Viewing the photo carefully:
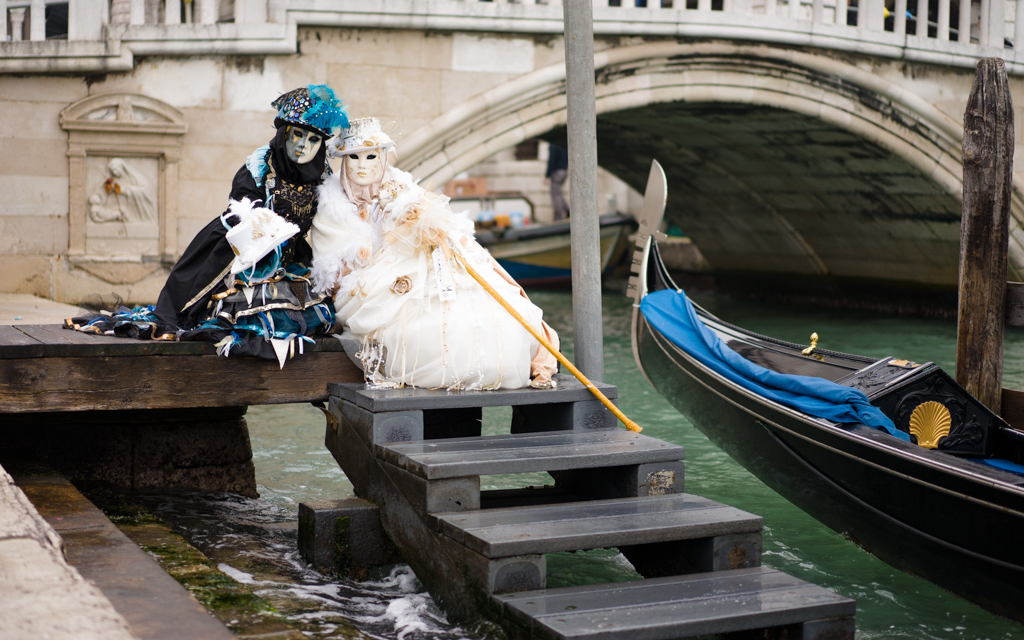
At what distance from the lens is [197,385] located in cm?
279

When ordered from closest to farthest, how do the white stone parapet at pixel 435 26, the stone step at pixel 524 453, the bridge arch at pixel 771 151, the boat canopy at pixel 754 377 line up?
the stone step at pixel 524 453 < the boat canopy at pixel 754 377 < the white stone parapet at pixel 435 26 < the bridge arch at pixel 771 151

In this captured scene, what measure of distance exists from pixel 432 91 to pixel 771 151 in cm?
413

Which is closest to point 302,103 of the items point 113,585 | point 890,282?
point 113,585

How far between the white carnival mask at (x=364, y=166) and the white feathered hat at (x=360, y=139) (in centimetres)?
2

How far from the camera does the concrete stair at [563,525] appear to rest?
6.28 feet

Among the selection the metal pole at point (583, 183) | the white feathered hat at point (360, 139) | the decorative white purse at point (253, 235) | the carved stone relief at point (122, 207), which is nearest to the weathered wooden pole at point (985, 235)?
the metal pole at point (583, 183)

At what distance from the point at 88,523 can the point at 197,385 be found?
0.55 metres

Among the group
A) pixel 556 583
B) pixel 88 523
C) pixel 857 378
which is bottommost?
pixel 556 583

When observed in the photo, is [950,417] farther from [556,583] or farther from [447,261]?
[447,261]

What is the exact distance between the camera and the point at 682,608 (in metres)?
1.90

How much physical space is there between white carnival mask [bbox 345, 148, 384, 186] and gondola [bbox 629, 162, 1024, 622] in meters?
1.46

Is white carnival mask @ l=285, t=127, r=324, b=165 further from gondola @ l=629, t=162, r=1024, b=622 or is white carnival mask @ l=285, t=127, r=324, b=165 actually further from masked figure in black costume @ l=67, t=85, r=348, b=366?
gondola @ l=629, t=162, r=1024, b=622

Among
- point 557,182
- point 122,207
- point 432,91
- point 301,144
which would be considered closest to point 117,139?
point 122,207

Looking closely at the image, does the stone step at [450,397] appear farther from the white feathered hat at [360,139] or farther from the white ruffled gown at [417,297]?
the white feathered hat at [360,139]
